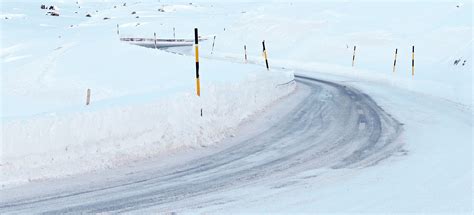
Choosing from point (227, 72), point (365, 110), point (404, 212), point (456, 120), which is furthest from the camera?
point (227, 72)

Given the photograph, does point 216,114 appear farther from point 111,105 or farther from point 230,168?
point 230,168

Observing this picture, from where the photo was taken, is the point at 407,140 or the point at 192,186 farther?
the point at 407,140

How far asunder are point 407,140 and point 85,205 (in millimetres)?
5254

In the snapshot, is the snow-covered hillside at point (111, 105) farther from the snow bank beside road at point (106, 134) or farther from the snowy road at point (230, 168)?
the snowy road at point (230, 168)

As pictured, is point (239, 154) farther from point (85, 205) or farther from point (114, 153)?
point (85, 205)

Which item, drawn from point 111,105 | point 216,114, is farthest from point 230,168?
point 216,114

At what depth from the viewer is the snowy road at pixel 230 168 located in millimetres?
6203

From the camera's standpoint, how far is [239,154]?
8453mm

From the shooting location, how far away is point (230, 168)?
25.0 ft

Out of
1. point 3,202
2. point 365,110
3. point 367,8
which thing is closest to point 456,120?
point 365,110

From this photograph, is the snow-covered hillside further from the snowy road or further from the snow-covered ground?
the snowy road

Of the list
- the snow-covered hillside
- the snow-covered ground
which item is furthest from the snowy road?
the snow-covered hillside

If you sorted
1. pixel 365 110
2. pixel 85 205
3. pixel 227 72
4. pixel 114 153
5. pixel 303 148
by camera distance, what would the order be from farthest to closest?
pixel 227 72
pixel 365 110
pixel 303 148
pixel 114 153
pixel 85 205

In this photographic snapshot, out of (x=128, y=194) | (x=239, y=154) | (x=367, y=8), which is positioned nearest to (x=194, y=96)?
(x=239, y=154)
